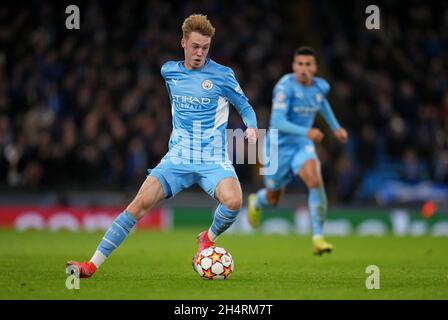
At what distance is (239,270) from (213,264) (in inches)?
49.5

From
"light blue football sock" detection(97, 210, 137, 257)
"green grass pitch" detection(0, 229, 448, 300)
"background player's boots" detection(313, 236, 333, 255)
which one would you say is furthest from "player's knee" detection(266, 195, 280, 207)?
"light blue football sock" detection(97, 210, 137, 257)

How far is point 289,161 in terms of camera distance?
1282 centimetres

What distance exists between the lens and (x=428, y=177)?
2023 centimetres

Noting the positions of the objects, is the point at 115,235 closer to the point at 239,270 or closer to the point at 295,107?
the point at 239,270

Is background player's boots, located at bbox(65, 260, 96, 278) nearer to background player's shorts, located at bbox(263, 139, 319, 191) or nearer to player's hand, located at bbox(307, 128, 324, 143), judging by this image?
player's hand, located at bbox(307, 128, 324, 143)

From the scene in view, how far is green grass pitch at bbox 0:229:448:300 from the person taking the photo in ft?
24.6

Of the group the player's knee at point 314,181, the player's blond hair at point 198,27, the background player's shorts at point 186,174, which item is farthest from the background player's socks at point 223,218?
the player's knee at point 314,181

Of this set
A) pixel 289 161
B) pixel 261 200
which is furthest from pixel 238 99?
pixel 261 200

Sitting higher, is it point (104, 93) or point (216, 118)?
point (104, 93)

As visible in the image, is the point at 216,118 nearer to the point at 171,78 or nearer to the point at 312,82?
the point at 171,78

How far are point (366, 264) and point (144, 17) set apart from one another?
44.3ft

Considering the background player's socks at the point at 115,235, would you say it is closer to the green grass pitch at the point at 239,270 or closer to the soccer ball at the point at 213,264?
the green grass pitch at the point at 239,270

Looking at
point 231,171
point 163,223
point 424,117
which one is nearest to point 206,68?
point 231,171

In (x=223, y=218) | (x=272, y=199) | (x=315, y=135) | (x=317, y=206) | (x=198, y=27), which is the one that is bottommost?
(x=223, y=218)
